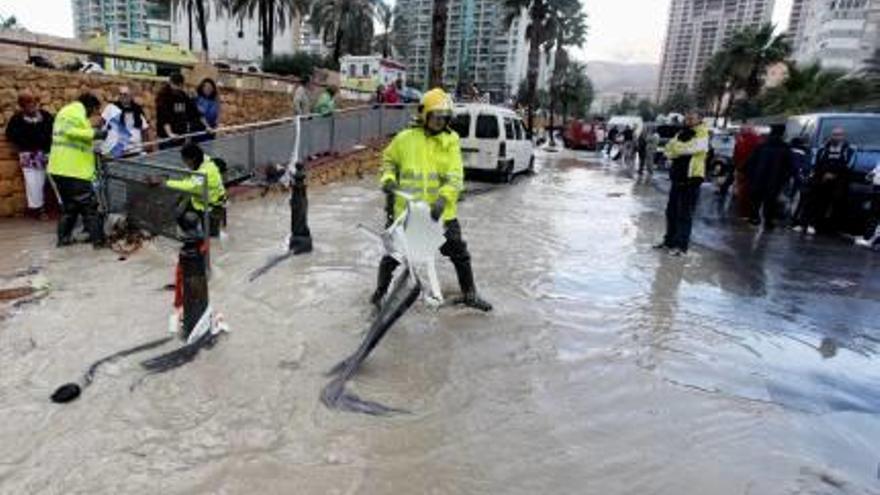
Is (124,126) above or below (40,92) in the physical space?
below

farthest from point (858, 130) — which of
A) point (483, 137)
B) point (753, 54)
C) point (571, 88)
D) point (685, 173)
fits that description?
point (571, 88)

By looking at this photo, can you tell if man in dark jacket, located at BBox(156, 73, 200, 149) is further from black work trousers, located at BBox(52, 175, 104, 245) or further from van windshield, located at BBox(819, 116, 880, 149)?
van windshield, located at BBox(819, 116, 880, 149)

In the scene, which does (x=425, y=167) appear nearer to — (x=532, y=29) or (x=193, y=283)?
(x=193, y=283)

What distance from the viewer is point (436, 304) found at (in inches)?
212

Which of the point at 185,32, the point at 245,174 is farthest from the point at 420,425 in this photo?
the point at 185,32

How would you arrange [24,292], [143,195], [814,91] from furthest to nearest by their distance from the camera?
[814,91] < [143,195] < [24,292]

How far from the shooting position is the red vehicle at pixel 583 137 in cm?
3481

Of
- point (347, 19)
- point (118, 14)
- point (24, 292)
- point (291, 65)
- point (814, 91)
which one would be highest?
point (118, 14)

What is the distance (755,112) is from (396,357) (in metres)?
63.7

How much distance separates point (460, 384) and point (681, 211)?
536cm

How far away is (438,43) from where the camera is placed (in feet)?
56.0

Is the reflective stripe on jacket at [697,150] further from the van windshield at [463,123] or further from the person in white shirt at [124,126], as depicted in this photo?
the van windshield at [463,123]

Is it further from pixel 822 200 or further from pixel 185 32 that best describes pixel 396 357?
pixel 185 32

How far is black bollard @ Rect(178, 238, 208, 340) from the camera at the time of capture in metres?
4.14
